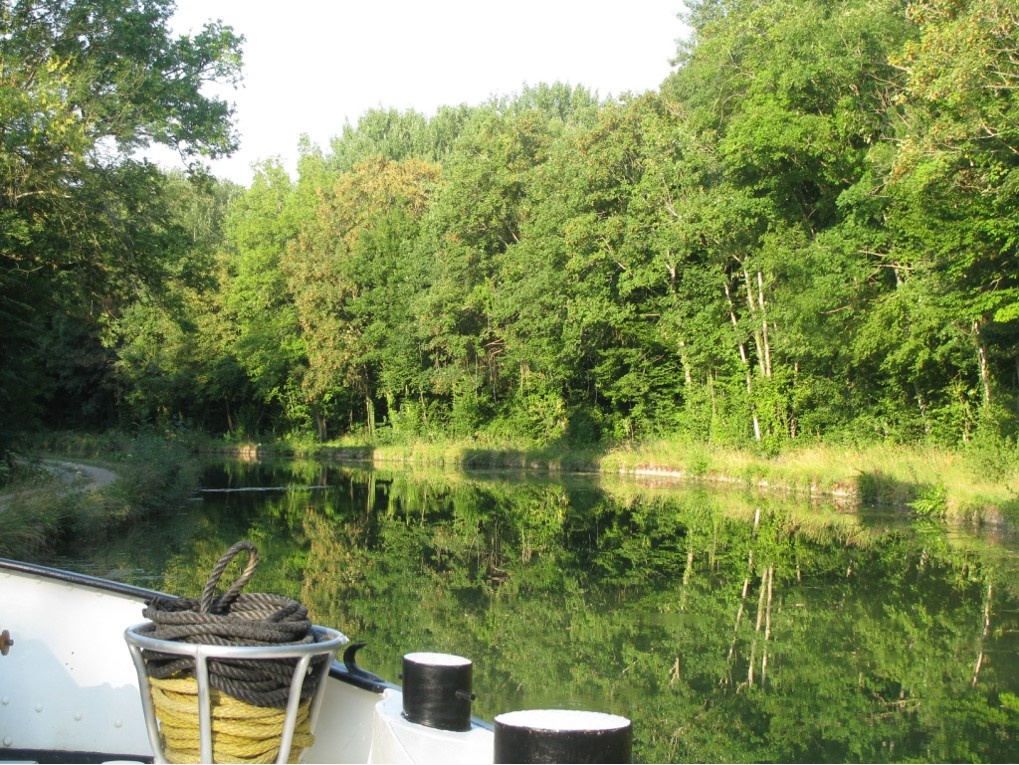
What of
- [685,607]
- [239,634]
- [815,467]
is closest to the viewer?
[239,634]

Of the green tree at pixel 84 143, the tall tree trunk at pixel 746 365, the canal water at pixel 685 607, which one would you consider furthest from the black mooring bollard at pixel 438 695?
the tall tree trunk at pixel 746 365

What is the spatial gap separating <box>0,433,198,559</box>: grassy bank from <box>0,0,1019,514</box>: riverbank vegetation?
125 centimetres

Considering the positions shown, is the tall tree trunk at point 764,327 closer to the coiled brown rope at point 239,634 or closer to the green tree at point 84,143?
the green tree at point 84,143

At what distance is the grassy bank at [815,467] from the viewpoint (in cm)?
1972

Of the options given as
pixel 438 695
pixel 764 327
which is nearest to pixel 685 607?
pixel 438 695

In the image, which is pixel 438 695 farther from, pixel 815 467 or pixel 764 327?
pixel 764 327

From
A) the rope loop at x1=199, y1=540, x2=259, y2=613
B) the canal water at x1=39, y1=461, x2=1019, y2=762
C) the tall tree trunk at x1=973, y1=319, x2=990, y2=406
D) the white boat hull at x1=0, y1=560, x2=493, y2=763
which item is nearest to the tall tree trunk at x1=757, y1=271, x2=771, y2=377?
the tall tree trunk at x1=973, y1=319, x2=990, y2=406

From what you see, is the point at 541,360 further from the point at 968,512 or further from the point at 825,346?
the point at 968,512

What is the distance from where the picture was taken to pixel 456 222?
144 feet

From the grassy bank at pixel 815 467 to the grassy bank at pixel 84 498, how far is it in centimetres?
1369

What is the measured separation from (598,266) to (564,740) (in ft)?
116

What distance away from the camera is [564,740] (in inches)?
101

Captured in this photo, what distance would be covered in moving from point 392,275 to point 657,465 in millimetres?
20215

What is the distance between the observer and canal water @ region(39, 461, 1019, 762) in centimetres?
760
